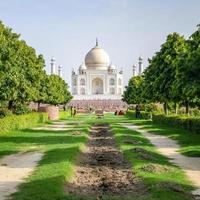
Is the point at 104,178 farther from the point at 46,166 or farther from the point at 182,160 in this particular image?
the point at 182,160

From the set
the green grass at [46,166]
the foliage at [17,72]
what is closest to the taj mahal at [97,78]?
the foliage at [17,72]

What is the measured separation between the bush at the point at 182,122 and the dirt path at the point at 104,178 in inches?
515

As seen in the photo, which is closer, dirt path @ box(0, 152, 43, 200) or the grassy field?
the grassy field

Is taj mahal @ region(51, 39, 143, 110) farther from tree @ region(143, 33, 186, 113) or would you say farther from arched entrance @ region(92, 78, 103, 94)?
tree @ region(143, 33, 186, 113)

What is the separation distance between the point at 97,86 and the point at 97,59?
35.4 feet

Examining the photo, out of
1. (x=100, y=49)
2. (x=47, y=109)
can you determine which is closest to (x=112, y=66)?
(x=100, y=49)

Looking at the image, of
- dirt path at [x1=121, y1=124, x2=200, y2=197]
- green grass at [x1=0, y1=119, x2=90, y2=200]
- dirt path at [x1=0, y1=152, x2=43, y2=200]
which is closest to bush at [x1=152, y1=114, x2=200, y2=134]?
dirt path at [x1=121, y1=124, x2=200, y2=197]

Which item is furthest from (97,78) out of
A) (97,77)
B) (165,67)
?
(165,67)

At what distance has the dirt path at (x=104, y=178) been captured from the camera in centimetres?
1299

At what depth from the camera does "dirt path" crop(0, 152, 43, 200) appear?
43.0ft

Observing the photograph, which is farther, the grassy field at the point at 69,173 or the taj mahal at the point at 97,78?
the taj mahal at the point at 97,78

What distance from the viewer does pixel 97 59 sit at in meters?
175

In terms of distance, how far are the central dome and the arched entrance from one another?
5022mm

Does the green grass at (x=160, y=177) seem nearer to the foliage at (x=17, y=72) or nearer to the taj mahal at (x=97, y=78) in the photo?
the foliage at (x=17, y=72)
